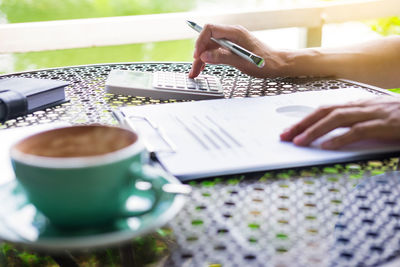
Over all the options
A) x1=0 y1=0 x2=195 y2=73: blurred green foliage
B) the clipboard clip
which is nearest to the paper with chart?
the clipboard clip

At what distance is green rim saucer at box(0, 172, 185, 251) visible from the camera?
396 millimetres

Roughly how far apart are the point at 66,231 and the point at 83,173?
62 millimetres

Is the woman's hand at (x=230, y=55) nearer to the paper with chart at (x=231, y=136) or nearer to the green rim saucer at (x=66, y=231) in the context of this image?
the paper with chart at (x=231, y=136)

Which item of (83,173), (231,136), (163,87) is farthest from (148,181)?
(163,87)

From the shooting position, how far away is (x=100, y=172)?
42cm

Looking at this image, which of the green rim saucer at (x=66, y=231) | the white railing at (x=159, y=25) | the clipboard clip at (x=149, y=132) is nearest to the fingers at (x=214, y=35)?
the clipboard clip at (x=149, y=132)

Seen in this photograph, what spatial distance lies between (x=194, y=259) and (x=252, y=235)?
2.8 inches

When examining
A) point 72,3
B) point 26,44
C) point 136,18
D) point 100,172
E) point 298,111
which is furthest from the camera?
point 72,3

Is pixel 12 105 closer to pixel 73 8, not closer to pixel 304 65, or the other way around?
pixel 304 65

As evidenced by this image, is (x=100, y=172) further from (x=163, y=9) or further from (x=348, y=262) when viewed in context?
(x=163, y=9)

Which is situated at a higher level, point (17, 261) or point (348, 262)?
point (348, 262)

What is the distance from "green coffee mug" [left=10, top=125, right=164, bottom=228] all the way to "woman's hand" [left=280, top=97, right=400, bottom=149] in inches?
10.4

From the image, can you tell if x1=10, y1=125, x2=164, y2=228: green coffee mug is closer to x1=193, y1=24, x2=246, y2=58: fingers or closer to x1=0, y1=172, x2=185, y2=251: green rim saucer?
x1=0, y1=172, x2=185, y2=251: green rim saucer

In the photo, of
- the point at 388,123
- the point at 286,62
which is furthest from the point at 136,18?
the point at 388,123
